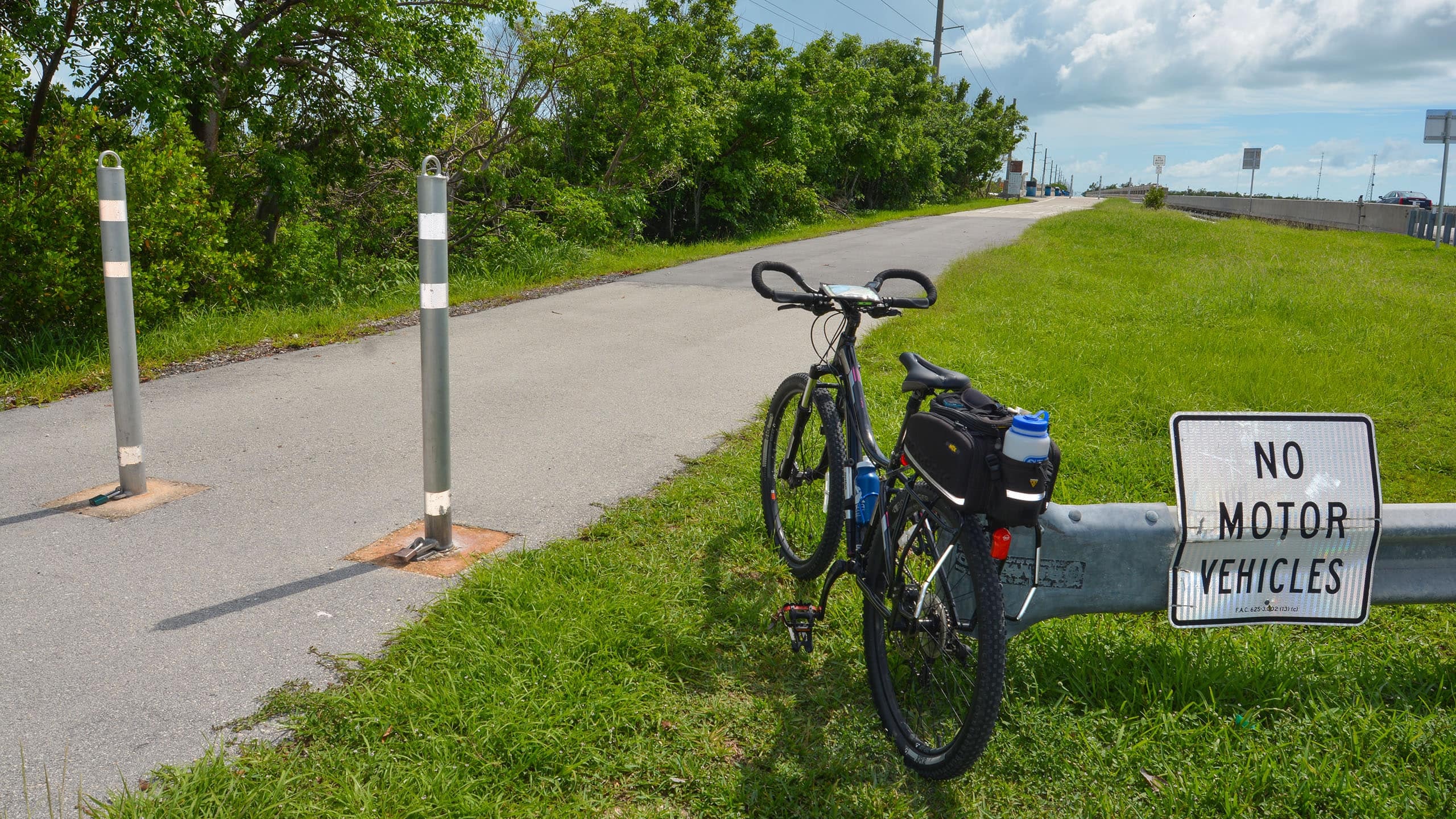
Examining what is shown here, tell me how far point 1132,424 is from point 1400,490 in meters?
1.59

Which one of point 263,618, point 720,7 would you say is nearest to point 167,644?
point 263,618

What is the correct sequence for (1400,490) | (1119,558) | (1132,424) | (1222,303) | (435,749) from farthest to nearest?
(1222,303) → (1132,424) → (1400,490) → (1119,558) → (435,749)

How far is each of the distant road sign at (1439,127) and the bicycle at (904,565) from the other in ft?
93.8

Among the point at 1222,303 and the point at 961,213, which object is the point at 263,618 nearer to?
the point at 1222,303

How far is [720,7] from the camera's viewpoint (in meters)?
22.7

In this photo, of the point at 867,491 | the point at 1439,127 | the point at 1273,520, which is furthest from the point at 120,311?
the point at 1439,127

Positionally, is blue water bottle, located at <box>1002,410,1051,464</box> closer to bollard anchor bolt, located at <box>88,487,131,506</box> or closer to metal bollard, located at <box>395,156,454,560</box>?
metal bollard, located at <box>395,156,454,560</box>

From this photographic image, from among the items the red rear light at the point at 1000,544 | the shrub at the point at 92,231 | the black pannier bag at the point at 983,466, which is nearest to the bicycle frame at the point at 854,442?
the black pannier bag at the point at 983,466

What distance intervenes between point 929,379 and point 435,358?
2.02 m

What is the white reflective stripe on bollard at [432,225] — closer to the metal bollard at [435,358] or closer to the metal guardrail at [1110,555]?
the metal bollard at [435,358]

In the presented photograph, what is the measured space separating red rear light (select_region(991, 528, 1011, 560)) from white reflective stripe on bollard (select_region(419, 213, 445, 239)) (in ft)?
7.89

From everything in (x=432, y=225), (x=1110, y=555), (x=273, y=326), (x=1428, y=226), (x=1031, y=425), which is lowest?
(x=1110, y=555)

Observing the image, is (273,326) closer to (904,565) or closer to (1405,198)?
(904,565)

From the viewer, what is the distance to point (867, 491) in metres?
3.38
